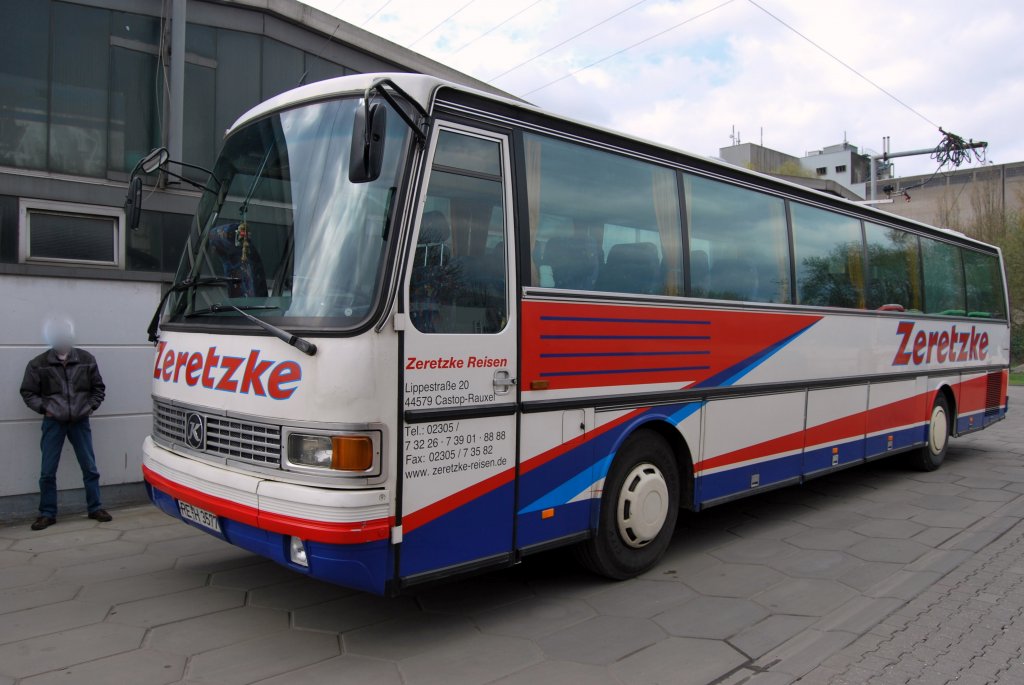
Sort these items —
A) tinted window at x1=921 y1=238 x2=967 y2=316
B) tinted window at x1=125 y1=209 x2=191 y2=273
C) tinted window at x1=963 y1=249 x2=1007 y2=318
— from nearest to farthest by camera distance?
tinted window at x1=125 y1=209 x2=191 y2=273 < tinted window at x1=921 y1=238 x2=967 y2=316 < tinted window at x1=963 y1=249 x2=1007 y2=318

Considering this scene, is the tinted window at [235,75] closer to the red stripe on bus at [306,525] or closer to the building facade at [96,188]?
the building facade at [96,188]

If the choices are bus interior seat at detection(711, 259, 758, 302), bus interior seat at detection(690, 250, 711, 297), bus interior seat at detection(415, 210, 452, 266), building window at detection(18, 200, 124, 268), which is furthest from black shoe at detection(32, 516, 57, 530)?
bus interior seat at detection(711, 259, 758, 302)

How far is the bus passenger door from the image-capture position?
13.8 feet

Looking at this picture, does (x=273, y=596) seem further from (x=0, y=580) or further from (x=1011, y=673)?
(x=1011, y=673)

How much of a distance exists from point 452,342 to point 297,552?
1363 mm

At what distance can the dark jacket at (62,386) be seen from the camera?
267 inches

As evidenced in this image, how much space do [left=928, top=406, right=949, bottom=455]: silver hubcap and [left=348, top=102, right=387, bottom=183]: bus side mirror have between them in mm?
8897

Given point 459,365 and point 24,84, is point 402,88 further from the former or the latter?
point 24,84

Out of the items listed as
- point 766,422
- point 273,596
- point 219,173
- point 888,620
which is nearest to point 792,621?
point 888,620

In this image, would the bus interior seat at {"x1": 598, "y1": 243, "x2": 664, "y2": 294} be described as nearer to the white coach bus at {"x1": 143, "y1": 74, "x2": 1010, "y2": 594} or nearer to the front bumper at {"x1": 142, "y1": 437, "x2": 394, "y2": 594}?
the white coach bus at {"x1": 143, "y1": 74, "x2": 1010, "y2": 594}

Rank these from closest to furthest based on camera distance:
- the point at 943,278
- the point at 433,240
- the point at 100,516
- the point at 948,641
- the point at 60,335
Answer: the point at 433,240 → the point at 948,641 → the point at 60,335 → the point at 100,516 → the point at 943,278

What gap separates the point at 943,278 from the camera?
1084cm

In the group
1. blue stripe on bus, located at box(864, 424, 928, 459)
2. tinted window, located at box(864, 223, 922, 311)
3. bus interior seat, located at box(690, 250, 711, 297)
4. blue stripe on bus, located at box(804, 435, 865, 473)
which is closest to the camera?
bus interior seat, located at box(690, 250, 711, 297)

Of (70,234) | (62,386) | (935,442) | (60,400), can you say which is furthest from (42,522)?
(935,442)
